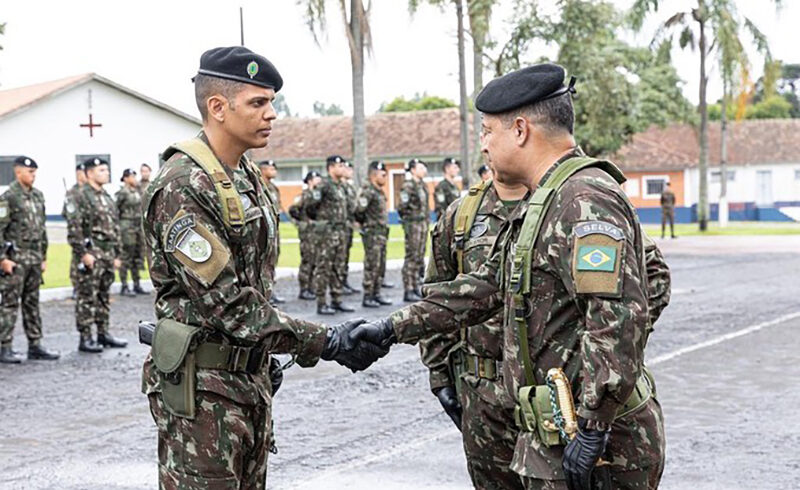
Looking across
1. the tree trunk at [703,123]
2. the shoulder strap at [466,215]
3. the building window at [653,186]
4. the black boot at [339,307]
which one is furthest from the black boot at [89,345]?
the building window at [653,186]

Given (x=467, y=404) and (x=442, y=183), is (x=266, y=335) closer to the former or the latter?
(x=467, y=404)

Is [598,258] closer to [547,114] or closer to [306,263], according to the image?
[547,114]

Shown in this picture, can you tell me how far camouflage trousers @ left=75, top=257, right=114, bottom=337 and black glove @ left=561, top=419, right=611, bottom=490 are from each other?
9099 millimetres

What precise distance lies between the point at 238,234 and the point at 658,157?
52.9 meters

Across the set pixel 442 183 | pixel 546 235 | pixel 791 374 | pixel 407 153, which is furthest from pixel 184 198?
pixel 407 153

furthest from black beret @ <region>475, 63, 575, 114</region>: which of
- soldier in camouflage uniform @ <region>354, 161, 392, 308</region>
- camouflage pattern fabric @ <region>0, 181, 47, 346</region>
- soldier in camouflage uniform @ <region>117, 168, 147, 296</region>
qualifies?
soldier in camouflage uniform @ <region>117, 168, 147, 296</region>

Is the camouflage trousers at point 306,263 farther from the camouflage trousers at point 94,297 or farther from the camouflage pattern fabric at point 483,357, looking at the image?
the camouflage pattern fabric at point 483,357

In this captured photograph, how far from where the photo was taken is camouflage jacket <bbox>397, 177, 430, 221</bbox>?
17016mm

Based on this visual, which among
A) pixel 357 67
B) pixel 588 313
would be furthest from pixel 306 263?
pixel 588 313

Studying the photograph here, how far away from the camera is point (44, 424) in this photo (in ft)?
26.9

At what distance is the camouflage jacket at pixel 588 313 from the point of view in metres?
3.42

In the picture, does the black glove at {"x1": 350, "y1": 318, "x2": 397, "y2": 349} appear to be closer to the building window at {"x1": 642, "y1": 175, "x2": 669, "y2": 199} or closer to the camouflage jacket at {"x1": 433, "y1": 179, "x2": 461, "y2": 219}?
the camouflage jacket at {"x1": 433, "y1": 179, "x2": 461, "y2": 219}

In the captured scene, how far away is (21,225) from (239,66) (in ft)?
26.0

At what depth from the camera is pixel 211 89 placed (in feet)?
13.9
